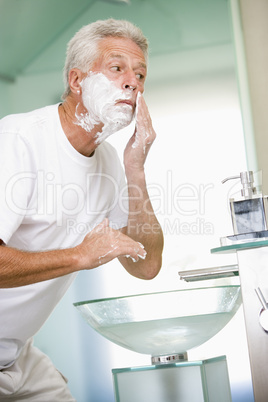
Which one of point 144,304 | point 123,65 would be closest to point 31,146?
point 123,65

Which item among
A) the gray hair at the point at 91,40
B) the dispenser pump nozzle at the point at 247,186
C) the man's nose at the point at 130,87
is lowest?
the dispenser pump nozzle at the point at 247,186

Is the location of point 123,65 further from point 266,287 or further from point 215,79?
point 266,287

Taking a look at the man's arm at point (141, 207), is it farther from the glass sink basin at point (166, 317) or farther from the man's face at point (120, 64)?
the glass sink basin at point (166, 317)

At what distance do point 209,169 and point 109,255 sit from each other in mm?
417

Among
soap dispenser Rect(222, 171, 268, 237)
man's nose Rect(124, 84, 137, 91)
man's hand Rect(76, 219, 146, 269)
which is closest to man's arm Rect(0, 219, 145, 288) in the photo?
man's hand Rect(76, 219, 146, 269)

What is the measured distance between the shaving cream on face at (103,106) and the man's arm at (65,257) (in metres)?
0.27

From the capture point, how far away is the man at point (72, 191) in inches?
40.1

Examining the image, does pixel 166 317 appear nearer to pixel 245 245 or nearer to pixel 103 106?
pixel 245 245

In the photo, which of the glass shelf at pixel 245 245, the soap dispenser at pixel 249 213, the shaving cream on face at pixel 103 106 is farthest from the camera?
the shaving cream on face at pixel 103 106

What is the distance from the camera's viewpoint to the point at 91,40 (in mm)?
1207

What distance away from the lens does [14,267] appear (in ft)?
3.15

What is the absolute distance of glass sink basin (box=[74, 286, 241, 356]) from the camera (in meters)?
0.99

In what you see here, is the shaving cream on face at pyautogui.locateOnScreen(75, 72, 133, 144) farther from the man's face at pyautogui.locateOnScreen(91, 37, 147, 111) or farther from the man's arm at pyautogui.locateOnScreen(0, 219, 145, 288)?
the man's arm at pyautogui.locateOnScreen(0, 219, 145, 288)

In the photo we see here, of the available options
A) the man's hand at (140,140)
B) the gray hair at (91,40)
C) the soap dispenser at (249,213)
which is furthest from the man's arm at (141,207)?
the soap dispenser at (249,213)
